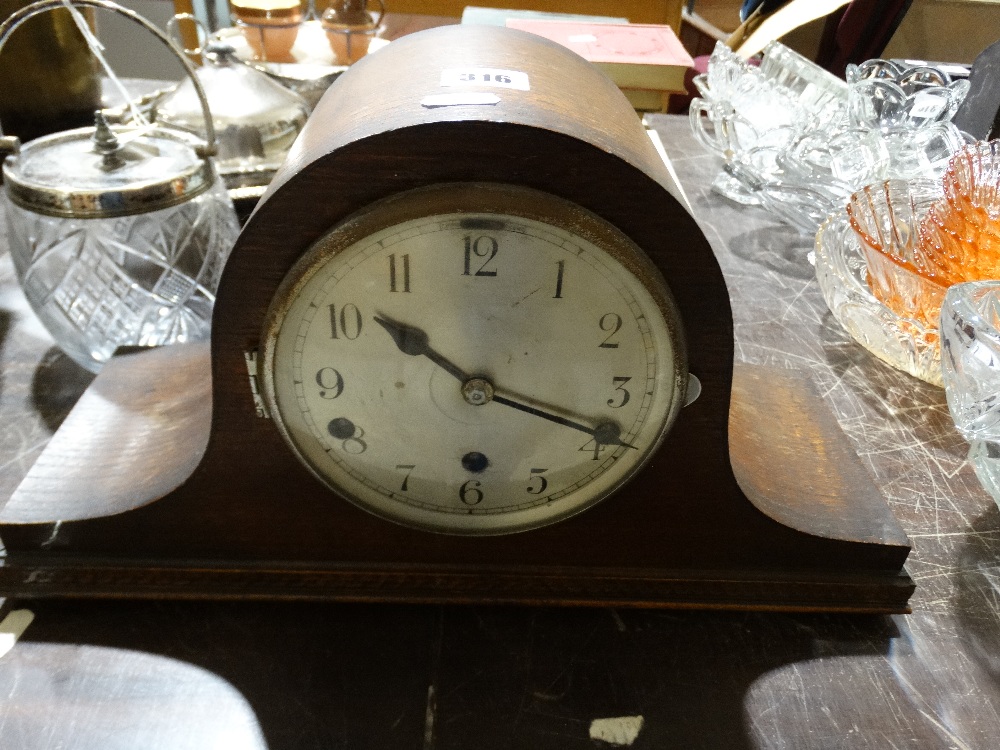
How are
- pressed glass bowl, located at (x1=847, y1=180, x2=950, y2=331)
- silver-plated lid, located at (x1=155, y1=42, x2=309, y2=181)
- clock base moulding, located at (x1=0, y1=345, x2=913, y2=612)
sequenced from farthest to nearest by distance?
1. silver-plated lid, located at (x1=155, y1=42, x2=309, y2=181)
2. pressed glass bowl, located at (x1=847, y1=180, x2=950, y2=331)
3. clock base moulding, located at (x1=0, y1=345, x2=913, y2=612)

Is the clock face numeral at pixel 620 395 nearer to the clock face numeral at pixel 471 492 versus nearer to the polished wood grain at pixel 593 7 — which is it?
the clock face numeral at pixel 471 492

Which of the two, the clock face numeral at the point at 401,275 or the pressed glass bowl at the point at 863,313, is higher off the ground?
the clock face numeral at the point at 401,275

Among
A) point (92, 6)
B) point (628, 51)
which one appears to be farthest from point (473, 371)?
point (628, 51)

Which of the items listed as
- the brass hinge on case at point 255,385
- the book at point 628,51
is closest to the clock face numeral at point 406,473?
the brass hinge on case at point 255,385

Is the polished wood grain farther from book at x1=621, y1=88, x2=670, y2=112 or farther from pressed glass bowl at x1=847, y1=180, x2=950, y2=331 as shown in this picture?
pressed glass bowl at x1=847, y1=180, x2=950, y2=331

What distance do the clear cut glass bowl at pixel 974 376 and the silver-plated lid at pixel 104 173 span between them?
2.48 feet

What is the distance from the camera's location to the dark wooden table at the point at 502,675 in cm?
54

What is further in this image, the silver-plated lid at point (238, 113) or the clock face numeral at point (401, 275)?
the silver-plated lid at point (238, 113)

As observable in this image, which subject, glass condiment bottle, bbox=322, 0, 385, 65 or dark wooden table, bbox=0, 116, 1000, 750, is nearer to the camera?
dark wooden table, bbox=0, 116, 1000, 750

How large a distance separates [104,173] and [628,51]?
1.21 metres

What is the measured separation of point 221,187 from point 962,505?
88cm

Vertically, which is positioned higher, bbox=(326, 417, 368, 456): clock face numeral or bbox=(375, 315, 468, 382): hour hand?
bbox=(375, 315, 468, 382): hour hand

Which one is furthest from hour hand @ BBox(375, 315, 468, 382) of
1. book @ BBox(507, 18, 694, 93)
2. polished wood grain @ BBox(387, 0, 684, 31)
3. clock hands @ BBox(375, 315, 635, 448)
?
polished wood grain @ BBox(387, 0, 684, 31)

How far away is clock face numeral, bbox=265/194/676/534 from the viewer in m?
0.51
